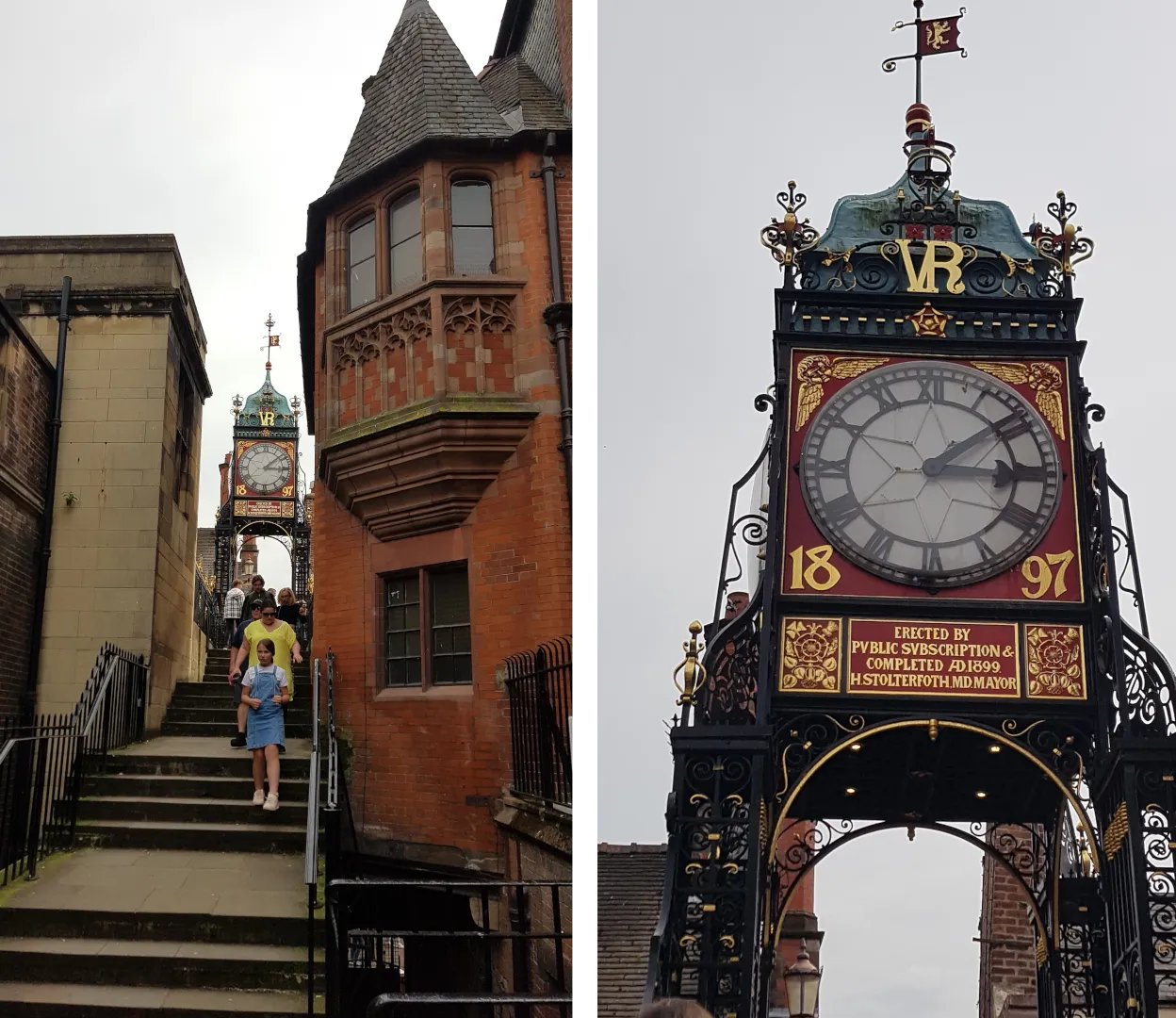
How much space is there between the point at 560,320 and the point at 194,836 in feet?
4.44

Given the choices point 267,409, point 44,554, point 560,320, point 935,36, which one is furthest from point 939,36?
point 44,554

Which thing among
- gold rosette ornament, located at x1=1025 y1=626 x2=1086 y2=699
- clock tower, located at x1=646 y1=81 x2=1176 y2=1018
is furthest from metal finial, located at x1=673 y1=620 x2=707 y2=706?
gold rosette ornament, located at x1=1025 y1=626 x2=1086 y2=699

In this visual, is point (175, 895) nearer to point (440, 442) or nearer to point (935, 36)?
point (440, 442)

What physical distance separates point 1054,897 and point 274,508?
2.07 meters

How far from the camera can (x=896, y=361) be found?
10.2 feet

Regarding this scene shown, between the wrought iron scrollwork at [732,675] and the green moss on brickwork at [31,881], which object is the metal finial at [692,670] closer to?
the wrought iron scrollwork at [732,675]

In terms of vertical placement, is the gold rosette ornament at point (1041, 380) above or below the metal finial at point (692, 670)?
above

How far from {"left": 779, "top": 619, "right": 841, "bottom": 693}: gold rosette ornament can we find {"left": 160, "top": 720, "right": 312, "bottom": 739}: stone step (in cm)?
117

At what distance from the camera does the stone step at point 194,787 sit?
255 centimetres

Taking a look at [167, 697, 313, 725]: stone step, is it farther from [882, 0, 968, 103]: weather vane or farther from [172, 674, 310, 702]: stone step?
[882, 0, 968, 103]: weather vane

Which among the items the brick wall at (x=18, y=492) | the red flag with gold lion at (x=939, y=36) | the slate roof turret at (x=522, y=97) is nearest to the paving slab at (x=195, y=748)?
the brick wall at (x=18, y=492)

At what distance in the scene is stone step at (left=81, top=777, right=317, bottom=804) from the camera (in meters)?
2.55

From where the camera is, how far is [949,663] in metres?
2.91

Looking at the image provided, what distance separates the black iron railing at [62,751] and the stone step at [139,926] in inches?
5.4
